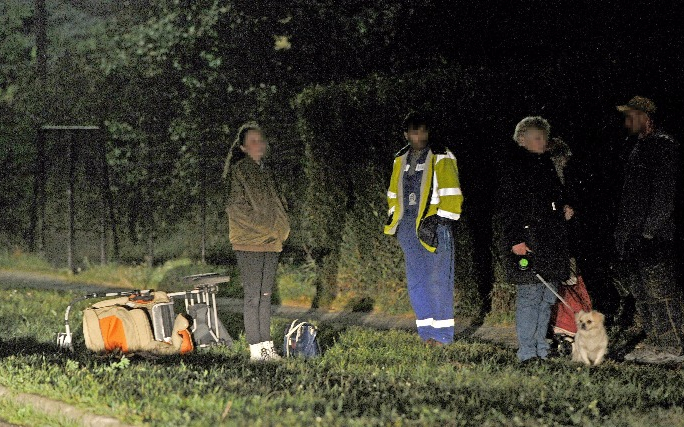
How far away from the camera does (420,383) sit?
22.7 feet

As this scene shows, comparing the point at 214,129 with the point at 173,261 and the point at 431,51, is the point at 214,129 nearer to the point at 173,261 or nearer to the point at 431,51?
the point at 173,261

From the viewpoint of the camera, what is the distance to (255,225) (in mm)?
7973

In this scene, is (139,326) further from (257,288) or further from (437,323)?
(437,323)

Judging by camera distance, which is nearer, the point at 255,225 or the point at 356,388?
the point at 356,388

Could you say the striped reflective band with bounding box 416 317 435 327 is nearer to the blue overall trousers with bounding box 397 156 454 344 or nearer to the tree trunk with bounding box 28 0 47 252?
the blue overall trousers with bounding box 397 156 454 344

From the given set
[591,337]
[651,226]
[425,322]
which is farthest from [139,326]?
[651,226]

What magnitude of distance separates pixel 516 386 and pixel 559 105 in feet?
10.2

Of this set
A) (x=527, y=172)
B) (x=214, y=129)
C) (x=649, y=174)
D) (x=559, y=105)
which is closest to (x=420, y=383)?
(x=527, y=172)

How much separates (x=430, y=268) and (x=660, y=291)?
5.84 feet

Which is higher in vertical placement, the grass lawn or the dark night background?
the dark night background

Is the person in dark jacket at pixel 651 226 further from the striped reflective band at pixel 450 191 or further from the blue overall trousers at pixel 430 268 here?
the blue overall trousers at pixel 430 268

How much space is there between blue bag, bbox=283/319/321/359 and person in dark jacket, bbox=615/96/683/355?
2.38m

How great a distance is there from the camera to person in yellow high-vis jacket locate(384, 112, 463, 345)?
8.43m

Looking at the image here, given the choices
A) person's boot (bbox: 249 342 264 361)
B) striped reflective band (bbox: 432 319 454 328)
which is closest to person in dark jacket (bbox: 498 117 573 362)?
striped reflective band (bbox: 432 319 454 328)
